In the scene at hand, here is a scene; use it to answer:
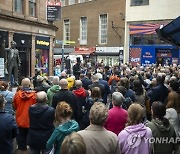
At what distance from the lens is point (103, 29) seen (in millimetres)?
45531

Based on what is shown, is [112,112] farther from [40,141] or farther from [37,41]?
[37,41]

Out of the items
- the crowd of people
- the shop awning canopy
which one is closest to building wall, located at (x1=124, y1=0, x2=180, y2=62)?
the shop awning canopy

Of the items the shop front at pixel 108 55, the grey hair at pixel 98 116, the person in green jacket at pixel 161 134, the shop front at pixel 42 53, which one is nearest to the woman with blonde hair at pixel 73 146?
the grey hair at pixel 98 116

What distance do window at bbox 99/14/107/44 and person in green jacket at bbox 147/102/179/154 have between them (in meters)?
40.3

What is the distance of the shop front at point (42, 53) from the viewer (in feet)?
79.8

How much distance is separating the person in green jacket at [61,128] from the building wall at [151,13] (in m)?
34.4

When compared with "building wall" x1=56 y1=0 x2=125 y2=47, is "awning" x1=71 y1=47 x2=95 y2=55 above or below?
below

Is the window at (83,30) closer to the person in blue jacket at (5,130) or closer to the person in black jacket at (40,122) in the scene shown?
the person in black jacket at (40,122)

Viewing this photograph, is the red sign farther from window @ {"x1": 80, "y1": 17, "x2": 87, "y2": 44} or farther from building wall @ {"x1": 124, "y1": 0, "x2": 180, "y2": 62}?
window @ {"x1": 80, "y1": 17, "x2": 87, "y2": 44}

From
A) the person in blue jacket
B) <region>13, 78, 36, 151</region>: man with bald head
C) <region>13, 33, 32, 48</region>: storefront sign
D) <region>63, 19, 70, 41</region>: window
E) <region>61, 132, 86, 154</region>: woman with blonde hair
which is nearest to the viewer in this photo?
<region>61, 132, 86, 154</region>: woman with blonde hair

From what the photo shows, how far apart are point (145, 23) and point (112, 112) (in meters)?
35.0

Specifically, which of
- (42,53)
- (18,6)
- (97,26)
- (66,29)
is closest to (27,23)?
(18,6)

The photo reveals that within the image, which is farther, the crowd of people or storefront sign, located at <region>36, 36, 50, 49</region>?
storefront sign, located at <region>36, 36, 50, 49</region>

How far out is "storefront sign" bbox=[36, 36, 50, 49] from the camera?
2421cm
